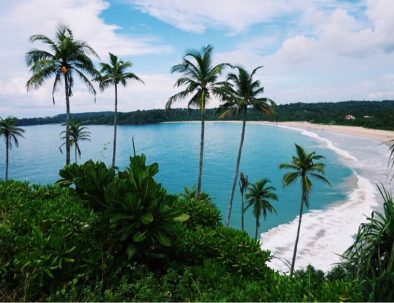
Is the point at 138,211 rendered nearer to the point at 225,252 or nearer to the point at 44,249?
the point at 44,249

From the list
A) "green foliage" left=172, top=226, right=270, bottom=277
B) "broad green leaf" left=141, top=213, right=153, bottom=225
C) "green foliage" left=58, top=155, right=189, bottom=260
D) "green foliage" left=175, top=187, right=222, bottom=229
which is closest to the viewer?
"broad green leaf" left=141, top=213, right=153, bottom=225

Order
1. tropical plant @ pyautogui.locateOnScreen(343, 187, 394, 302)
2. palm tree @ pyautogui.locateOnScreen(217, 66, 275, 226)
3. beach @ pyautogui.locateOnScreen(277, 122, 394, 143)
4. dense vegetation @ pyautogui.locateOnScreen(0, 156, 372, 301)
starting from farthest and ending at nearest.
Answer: beach @ pyautogui.locateOnScreen(277, 122, 394, 143)
palm tree @ pyautogui.locateOnScreen(217, 66, 275, 226)
tropical plant @ pyautogui.locateOnScreen(343, 187, 394, 302)
dense vegetation @ pyautogui.locateOnScreen(0, 156, 372, 301)

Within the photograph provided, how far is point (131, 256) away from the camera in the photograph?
4.67 meters

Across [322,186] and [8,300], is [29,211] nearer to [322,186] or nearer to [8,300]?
[8,300]

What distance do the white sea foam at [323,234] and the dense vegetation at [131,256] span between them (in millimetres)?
18000

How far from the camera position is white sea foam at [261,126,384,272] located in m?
25.0

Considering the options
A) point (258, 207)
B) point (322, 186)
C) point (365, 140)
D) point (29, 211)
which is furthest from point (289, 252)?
point (365, 140)

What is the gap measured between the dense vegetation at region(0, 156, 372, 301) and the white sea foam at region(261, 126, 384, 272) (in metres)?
18.0

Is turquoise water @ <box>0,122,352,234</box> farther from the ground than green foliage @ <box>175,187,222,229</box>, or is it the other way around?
green foliage @ <box>175,187,222,229</box>

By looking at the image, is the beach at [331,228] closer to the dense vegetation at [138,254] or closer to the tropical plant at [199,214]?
the tropical plant at [199,214]

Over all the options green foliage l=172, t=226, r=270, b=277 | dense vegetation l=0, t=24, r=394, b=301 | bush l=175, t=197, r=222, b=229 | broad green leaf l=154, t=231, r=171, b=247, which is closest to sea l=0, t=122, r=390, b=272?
green foliage l=172, t=226, r=270, b=277

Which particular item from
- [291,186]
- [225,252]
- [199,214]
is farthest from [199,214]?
[291,186]

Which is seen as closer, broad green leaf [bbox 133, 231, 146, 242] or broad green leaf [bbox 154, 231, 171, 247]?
broad green leaf [bbox 133, 231, 146, 242]

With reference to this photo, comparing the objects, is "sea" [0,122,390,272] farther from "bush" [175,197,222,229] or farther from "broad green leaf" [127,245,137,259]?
"broad green leaf" [127,245,137,259]
